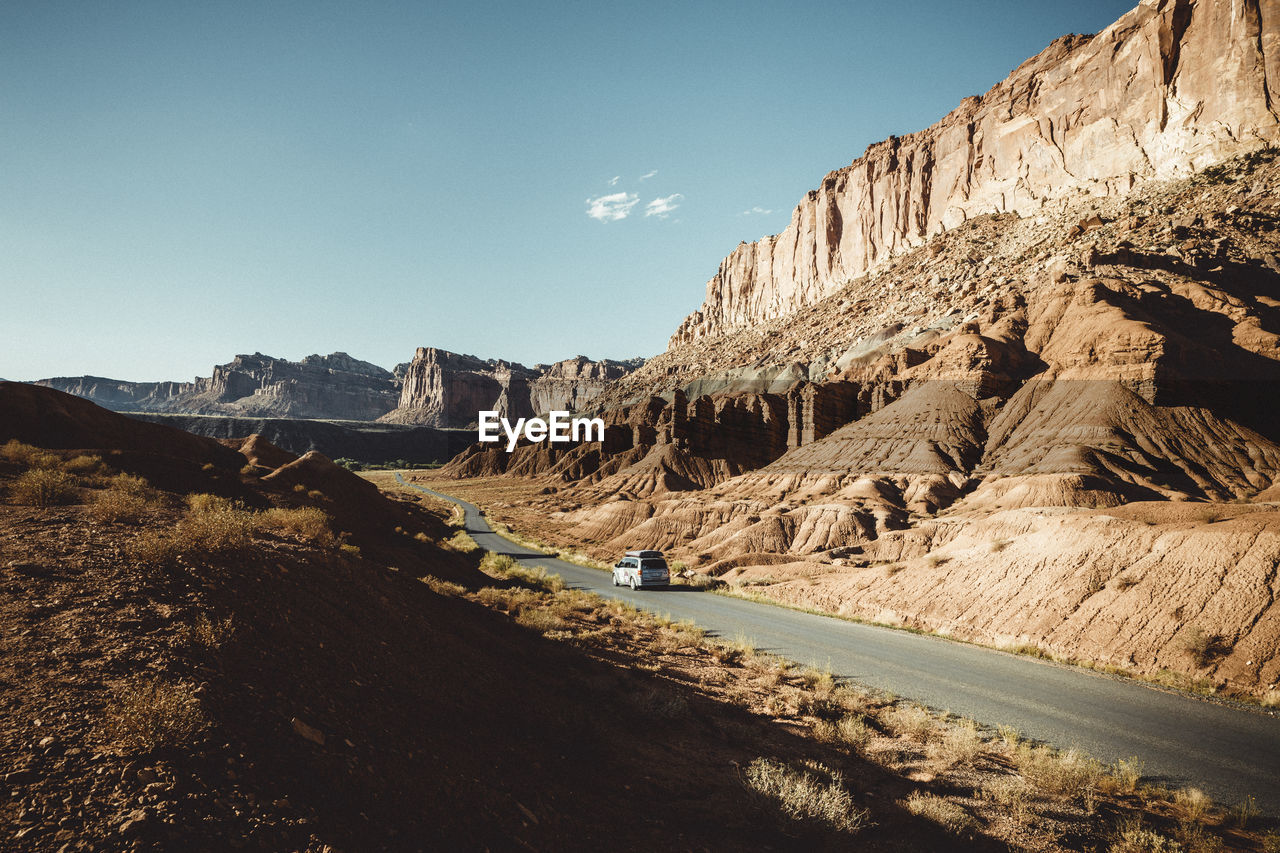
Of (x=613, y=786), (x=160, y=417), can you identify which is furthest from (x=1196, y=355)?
(x=160, y=417)

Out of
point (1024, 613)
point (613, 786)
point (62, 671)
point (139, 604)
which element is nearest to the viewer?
point (62, 671)

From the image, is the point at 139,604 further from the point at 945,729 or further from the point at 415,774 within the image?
the point at 945,729

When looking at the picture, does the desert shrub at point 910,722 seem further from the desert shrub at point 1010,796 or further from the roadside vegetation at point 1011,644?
the roadside vegetation at point 1011,644

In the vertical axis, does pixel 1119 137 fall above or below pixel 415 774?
above

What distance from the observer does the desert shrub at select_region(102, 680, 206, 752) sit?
14.8ft

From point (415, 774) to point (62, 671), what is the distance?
132 inches

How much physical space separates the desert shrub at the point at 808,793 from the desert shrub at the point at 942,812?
853mm

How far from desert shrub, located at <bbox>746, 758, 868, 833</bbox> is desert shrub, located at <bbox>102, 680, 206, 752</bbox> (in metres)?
6.67

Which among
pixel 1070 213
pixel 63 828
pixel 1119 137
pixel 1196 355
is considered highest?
pixel 1119 137

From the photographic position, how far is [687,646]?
17.2 metres

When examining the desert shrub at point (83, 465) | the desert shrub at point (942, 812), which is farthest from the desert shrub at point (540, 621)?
the desert shrub at point (83, 465)

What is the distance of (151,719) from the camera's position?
463 centimetres

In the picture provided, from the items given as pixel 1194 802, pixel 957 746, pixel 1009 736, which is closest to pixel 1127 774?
pixel 1194 802

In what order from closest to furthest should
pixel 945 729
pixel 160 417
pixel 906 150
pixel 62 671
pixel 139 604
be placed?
pixel 62 671
pixel 139 604
pixel 945 729
pixel 906 150
pixel 160 417
